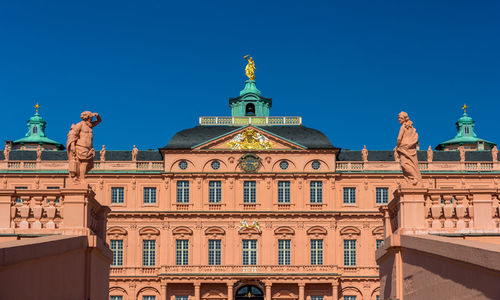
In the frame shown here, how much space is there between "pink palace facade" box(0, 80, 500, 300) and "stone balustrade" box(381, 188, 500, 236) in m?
54.9

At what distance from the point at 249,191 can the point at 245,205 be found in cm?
126

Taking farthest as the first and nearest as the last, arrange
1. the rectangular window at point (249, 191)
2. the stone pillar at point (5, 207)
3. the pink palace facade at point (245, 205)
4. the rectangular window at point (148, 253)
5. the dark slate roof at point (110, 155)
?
Answer: the dark slate roof at point (110, 155) → the rectangular window at point (249, 191) → the rectangular window at point (148, 253) → the pink palace facade at point (245, 205) → the stone pillar at point (5, 207)

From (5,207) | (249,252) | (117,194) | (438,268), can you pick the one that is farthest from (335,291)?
(438,268)

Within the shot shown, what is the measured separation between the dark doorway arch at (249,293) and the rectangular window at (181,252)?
5052 millimetres

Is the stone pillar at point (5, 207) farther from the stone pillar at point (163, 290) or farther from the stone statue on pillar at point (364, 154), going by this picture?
the stone statue on pillar at point (364, 154)

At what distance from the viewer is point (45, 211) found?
16.2 m

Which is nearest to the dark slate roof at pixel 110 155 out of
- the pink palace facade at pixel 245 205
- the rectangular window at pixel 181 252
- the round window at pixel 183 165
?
the pink palace facade at pixel 245 205

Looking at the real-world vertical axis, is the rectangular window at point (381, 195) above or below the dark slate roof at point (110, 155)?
below

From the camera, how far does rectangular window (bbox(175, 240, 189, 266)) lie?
72.2 metres

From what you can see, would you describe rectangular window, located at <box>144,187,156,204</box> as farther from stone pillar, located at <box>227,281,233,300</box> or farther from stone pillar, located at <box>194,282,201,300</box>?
stone pillar, located at <box>227,281,233,300</box>

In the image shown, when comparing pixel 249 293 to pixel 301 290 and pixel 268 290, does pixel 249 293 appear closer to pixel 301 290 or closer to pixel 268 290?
pixel 268 290

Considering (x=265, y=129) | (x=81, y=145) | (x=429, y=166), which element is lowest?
(x=81, y=145)

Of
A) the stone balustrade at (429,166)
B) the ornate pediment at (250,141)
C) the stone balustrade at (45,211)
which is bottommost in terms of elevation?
the stone balustrade at (45,211)

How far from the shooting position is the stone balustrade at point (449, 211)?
16.2 metres
